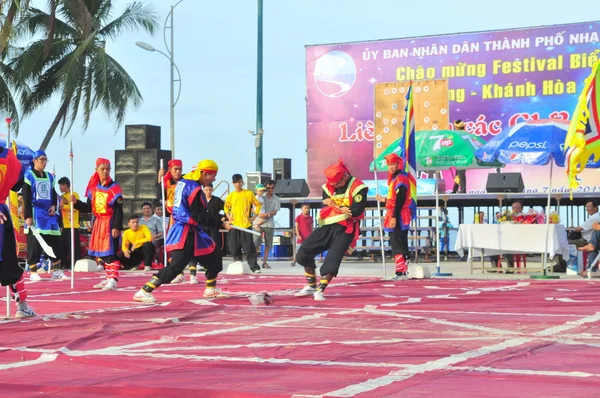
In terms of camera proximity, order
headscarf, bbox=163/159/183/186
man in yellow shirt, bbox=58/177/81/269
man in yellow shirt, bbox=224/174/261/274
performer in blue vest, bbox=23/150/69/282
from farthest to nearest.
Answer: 1. man in yellow shirt, bbox=224/174/261/274
2. man in yellow shirt, bbox=58/177/81/269
3. performer in blue vest, bbox=23/150/69/282
4. headscarf, bbox=163/159/183/186

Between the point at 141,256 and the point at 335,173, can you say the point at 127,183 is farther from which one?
the point at 335,173

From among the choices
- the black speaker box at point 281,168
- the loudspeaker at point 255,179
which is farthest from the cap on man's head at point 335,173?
the black speaker box at point 281,168

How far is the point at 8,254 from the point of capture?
9.53 meters

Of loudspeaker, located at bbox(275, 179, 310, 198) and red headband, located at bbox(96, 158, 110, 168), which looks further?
loudspeaker, located at bbox(275, 179, 310, 198)

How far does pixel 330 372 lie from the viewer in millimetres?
6324

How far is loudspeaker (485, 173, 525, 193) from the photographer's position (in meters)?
25.7

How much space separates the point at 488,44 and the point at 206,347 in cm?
2690

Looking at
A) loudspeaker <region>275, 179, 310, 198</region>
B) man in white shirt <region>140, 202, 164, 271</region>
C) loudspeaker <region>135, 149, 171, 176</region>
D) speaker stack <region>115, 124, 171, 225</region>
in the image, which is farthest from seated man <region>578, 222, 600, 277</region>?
loudspeaker <region>135, 149, 171, 176</region>

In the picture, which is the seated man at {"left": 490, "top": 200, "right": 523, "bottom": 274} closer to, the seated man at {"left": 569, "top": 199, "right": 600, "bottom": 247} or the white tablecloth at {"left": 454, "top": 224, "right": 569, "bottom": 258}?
the white tablecloth at {"left": 454, "top": 224, "right": 569, "bottom": 258}

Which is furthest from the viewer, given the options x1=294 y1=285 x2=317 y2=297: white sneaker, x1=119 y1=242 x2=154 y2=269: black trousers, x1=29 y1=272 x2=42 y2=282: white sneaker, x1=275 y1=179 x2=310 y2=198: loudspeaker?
x1=275 y1=179 x2=310 y2=198: loudspeaker

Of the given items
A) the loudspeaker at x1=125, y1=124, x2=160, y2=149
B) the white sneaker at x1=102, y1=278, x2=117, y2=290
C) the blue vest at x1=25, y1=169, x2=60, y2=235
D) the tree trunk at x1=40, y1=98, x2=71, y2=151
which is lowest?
the white sneaker at x1=102, y1=278, x2=117, y2=290

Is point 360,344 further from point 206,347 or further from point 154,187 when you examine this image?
point 154,187

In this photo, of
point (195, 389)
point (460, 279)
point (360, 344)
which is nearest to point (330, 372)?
point (195, 389)

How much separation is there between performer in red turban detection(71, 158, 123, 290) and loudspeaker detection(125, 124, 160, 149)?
42.6 ft
